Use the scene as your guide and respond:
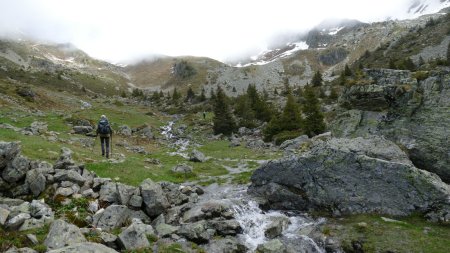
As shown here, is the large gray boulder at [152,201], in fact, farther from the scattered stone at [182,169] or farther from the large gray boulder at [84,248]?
the scattered stone at [182,169]

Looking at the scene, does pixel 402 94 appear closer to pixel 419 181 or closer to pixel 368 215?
pixel 419 181

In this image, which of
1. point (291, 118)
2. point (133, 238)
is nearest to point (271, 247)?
point (133, 238)

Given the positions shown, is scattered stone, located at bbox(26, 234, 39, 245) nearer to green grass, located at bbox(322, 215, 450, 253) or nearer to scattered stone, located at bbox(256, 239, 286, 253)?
scattered stone, located at bbox(256, 239, 286, 253)

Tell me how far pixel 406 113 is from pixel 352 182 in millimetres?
7961

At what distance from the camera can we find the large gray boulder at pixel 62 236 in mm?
13633

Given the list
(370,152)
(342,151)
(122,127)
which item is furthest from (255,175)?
(122,127)

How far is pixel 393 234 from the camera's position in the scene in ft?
53.9

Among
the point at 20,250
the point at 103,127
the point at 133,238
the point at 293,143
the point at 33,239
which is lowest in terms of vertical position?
the point at 133,238

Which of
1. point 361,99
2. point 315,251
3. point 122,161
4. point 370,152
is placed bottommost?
point 315,251

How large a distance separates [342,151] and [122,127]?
42609mm

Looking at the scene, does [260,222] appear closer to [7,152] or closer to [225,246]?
[225,246]

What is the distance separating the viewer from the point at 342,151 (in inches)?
830

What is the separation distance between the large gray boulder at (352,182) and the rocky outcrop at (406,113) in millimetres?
2052

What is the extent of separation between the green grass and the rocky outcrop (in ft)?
18.2
